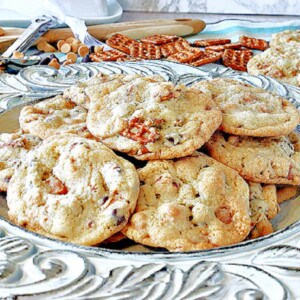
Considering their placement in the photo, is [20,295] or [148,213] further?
[148,213]

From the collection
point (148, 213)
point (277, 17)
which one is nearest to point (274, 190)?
point (148, 213)

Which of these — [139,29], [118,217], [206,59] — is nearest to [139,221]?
[118,217]

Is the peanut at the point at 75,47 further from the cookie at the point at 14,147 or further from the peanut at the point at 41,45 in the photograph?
the cookie at the point at 14,147

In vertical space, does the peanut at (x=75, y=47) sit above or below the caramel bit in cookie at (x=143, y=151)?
below

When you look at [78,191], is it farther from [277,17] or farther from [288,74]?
[277,17]

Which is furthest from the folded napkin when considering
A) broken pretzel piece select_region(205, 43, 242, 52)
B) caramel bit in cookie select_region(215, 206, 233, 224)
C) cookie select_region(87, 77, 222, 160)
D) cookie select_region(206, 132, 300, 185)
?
caramel bit in cookie select_region(215, 206, 233, 224)

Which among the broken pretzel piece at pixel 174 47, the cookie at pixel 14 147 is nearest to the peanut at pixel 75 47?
the broken pretzel piece at pixel 174 47

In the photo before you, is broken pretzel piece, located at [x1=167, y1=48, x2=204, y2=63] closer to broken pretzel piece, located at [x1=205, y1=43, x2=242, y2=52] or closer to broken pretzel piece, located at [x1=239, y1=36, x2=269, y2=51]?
broken pretzel piece, located at [x1=205, y1=43, x2=242, y2=52]
